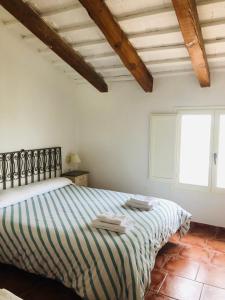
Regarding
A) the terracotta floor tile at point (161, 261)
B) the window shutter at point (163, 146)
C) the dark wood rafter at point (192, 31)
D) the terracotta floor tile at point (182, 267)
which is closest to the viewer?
the dark wood rafter at point (192, 31)

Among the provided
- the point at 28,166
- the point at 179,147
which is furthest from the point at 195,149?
the point at 28,166

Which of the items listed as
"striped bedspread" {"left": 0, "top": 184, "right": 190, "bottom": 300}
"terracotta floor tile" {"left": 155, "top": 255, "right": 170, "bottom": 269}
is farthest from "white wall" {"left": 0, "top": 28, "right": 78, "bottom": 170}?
"terracotta floor tile" {"left": 155, "top": 255, "right": 170, "bottom": 269}

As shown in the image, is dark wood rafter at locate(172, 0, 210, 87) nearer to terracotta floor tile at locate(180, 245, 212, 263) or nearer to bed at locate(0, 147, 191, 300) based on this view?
bed at locate(0, 147, 191, 300)

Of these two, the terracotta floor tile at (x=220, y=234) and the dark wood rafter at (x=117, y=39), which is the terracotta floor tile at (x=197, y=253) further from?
the dark wood rafter at (x=117, y=39)

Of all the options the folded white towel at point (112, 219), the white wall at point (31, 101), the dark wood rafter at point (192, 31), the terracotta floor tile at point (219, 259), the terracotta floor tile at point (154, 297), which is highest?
the dark wood rafter at point (192, 31)

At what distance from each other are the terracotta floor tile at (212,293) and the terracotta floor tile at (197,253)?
1.71ft

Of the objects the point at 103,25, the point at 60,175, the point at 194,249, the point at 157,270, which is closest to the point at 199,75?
the point at 103,25

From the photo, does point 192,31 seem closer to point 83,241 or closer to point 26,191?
point 83,241

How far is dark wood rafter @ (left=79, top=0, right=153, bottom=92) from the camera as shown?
103 inches

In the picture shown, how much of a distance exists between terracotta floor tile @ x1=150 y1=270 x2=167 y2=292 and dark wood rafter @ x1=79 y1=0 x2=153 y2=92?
2.49 m

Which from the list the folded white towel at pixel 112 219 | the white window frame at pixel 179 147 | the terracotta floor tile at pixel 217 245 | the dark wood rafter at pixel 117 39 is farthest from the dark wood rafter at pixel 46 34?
the terracotta floor tile at pixel 217 245

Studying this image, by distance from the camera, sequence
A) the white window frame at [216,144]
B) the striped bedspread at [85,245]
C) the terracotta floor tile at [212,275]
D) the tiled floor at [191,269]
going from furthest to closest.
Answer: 1. the white window frame at [216,144]
2. the terracotta floor tile at [212,275]
3. the tiled floor at [191,269]
4. the striped bedspread at [85,245]

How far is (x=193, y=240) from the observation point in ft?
11.6

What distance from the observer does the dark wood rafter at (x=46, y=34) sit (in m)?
2.95
